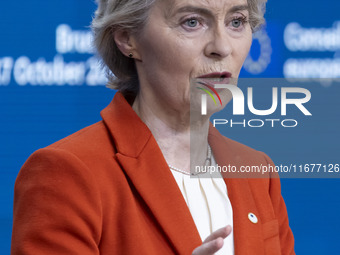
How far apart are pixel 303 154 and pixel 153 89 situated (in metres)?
0.44

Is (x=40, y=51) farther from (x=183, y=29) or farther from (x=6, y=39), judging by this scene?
(x=183, y=29)

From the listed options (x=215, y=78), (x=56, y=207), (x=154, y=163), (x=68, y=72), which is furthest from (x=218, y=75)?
(x=68, y=72)

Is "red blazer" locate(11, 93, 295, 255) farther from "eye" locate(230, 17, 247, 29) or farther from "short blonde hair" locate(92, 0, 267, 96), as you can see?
"eye" locate(230, 17, 247, 29)

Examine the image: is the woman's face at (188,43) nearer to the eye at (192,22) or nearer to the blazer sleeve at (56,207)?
the eye at (192,22)

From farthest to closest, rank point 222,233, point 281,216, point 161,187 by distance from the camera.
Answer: point 281,216 < point 161,187 < point 222,233

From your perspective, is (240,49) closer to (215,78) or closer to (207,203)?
(215,78)

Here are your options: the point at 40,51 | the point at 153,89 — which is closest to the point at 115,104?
the point at 153,89

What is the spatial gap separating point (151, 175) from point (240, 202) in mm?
266

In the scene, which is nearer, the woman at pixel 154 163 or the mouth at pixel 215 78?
the woman at pixel 154 163

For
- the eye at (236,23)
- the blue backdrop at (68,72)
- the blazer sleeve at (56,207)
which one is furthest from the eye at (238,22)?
the blue backdrop at (68,72)

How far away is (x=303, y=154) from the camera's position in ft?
5.35

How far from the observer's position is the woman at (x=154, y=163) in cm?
134

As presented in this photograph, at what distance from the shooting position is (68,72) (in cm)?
306

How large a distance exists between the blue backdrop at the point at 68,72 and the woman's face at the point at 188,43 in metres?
1.50
